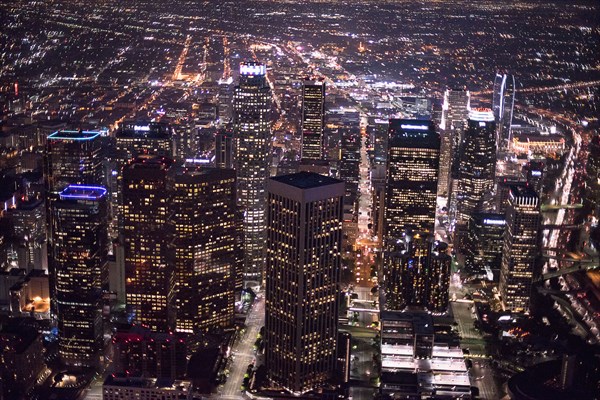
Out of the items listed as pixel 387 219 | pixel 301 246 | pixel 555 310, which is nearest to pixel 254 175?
pixel 387 219

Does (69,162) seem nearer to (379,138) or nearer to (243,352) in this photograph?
(243,352)

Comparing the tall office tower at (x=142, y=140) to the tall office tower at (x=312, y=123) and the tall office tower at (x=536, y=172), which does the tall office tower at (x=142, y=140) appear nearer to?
the tall office tower at (x=312, y=123)

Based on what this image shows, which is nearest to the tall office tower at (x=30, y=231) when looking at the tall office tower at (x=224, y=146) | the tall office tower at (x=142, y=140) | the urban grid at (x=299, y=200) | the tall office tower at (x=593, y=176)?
the urban grid at (x=299, y=200)

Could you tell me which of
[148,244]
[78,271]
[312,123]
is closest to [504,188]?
[312,123]

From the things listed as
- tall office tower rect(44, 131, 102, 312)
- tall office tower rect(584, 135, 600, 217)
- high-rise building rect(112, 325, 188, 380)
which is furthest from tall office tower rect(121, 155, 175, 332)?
tall office tower rect(584, 135, 600, 217)

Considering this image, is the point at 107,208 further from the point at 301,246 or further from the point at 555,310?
the point at 555,310

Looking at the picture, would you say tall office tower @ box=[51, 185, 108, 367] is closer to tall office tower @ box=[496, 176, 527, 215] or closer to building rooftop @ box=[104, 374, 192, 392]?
building rooftop @ box=[104, 374, 192, 392]
